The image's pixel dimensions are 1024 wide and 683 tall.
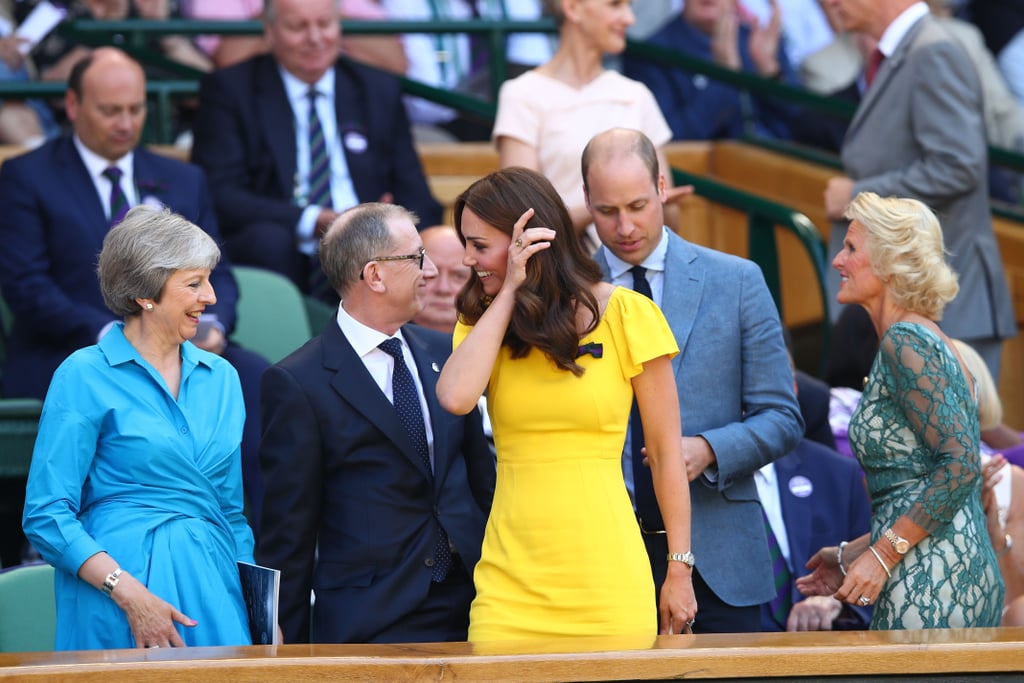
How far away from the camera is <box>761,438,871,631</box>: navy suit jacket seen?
4.61 metres

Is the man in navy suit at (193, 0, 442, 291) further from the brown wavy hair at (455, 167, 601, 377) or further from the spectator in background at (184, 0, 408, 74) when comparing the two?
the brown wavy hair at (455, 167, 601, 377)

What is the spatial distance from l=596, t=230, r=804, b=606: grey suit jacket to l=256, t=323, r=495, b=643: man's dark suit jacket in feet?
1.87

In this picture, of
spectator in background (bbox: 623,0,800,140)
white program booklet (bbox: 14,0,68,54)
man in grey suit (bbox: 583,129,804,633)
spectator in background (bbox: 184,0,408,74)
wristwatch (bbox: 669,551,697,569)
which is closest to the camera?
wristwatch (bbox: 669,551,697,569)

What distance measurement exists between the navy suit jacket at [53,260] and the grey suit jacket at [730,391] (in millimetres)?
2100

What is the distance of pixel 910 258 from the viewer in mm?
3766

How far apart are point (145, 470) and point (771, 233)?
3.42 meters

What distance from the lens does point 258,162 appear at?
6.33 meters

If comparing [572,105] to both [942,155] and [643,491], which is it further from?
[643,491]

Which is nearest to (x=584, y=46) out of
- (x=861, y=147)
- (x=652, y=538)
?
(x=861, y=147)

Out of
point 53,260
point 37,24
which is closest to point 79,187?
point 53,260

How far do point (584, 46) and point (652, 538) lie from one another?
2.25 meters

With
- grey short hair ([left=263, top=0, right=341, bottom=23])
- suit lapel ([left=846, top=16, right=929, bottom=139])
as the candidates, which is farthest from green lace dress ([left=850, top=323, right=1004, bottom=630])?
grey short hair ([left=263, top=0, right=341, bottom=23])

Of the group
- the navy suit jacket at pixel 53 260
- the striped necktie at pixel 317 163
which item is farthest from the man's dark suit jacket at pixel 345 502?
the striped necktie at pixel 317 163

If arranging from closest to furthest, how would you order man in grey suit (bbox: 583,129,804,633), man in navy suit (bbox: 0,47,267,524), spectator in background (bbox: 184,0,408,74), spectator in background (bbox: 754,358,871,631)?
man in grey suit (bbox: 583,129,804,633) < spectator in background (bbox: 754,358,871,631) < man in navy suit (bbox: 0,47,267,524) < spectator in background (bbox: 184,0,408,74)
